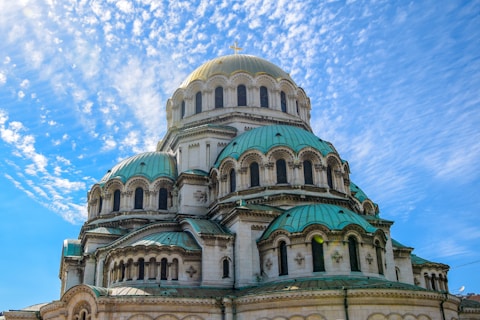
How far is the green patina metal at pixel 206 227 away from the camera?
26406 millimetres

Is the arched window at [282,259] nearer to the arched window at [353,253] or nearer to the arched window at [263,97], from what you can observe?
the arched window at [353,253]

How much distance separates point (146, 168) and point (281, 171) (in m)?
10.2

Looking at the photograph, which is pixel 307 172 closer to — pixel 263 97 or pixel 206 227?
pixel 206 227

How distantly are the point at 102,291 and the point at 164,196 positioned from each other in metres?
10.9

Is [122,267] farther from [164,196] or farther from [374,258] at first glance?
[374,258]

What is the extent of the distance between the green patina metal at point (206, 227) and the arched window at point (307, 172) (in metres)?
5.88

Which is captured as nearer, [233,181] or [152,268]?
[152,268]

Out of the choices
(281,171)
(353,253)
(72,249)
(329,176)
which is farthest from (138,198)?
(353,253)

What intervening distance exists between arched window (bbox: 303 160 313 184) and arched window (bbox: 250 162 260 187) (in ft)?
9.16

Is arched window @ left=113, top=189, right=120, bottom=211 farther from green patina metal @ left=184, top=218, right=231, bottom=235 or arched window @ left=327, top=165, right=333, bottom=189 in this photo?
arched window @ left=327, top=165, right=333, bottom=189

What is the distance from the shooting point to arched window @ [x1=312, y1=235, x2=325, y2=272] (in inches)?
943

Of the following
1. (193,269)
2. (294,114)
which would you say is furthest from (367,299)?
(294,114)

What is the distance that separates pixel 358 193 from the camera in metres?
36.6

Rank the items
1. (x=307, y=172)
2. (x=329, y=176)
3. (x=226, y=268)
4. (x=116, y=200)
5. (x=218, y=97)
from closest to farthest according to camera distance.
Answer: (x=226, y=268), (x=307, y=172), (x=329, y=176), (x=116, y=200), (x=218, y=97)
